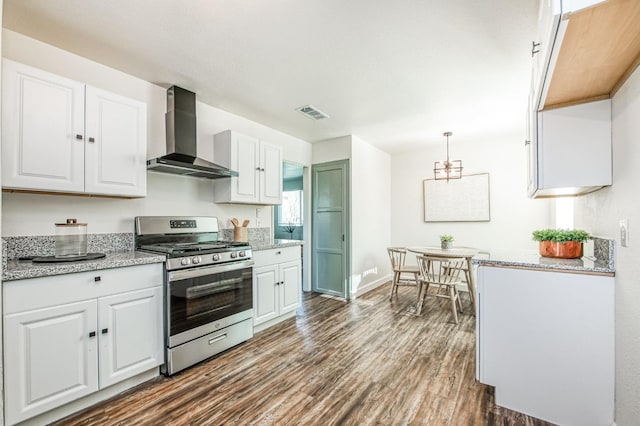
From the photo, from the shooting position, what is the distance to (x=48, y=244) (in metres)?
2.10

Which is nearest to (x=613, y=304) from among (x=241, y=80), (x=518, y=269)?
(x=518, y=269)

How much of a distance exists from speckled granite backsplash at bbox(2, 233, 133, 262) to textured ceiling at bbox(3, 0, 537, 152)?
4.67 feet

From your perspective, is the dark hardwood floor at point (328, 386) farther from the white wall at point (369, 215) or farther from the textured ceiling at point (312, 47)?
the textured ceiling at point (312, 47)

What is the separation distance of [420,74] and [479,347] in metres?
2.26

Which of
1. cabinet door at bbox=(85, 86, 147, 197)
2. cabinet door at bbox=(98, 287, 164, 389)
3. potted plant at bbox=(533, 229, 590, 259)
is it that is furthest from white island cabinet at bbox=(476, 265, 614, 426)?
cabinet door at bbox=(85, 86, 147, 197)

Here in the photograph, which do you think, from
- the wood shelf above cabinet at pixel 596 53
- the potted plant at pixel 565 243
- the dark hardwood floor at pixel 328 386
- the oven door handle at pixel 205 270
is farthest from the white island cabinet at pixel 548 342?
the oven door handle at pixel 205 270

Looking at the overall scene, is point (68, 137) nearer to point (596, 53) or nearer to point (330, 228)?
point (596, 53)

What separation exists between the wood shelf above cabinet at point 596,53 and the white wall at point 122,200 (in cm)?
303

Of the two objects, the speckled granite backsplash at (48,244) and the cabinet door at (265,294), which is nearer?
the speckled granite backsplash at (48,244)

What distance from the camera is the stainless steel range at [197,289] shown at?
88.0 inches

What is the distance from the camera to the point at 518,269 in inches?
72.3

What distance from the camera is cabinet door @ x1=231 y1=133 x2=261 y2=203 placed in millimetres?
3146

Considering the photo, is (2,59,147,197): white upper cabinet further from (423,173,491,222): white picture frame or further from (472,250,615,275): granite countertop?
(423,173,491,222): white picture frame

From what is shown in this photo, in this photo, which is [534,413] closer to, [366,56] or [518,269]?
[518,269]
